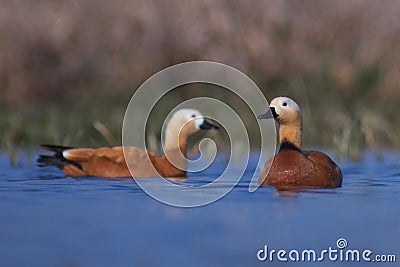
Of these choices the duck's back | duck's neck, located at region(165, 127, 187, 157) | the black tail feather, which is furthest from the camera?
duck's neck, located at region(165, 127, 187, 157)

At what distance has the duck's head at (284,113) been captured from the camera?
8.46m

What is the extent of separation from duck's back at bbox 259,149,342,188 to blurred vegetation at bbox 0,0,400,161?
451 centimetres

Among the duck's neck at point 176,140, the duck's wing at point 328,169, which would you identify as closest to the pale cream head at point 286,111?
the duck's wing at point 328,169

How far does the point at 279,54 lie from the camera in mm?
13305

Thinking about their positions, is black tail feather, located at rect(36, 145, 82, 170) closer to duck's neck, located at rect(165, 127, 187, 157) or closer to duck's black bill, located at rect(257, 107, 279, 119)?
duck's neck, located at rect(165, 127, 187, 157)

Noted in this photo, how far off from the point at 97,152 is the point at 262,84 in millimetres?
3937

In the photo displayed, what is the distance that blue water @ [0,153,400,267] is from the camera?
5602mm

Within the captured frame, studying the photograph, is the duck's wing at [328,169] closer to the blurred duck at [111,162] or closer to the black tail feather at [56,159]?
the blurred duck at [111,162]

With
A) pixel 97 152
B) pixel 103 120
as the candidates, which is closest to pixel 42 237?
pixel 97 152

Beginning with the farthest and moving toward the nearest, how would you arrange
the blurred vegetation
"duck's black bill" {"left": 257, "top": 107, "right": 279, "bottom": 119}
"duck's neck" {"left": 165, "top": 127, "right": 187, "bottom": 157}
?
the blurred vegetation, "duck's neck" {"left": 165, "top": 127, "right": 187, "bottom": 157}, "duck's black bill" {"left": 257, "top": 107, "right": 279, "bottom": 119}

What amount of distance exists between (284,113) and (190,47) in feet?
16.4

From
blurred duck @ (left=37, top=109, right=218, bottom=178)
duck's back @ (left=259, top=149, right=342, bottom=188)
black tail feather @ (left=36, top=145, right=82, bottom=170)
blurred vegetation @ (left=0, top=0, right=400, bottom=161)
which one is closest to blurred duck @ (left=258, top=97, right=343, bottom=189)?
duck's back @ (left=259, top=149, right=342, bottom=188)

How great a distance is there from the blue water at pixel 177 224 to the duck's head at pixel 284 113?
57cm

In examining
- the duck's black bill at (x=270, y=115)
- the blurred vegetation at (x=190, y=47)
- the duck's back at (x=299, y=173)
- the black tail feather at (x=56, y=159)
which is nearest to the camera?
the duck's back at (x=299, y=173)
